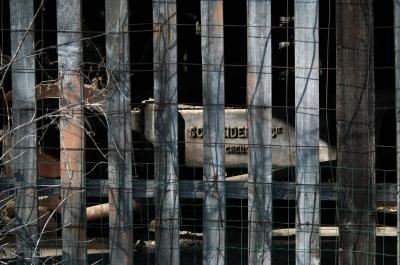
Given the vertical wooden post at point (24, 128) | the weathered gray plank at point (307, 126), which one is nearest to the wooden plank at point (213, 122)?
the weathered gray plank at point (307, 126)

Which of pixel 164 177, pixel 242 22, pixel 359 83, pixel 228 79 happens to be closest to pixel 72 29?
pixel 164 177

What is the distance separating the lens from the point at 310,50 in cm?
506

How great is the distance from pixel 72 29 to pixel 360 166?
2036 mm

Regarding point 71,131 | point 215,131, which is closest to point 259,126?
point 215,131

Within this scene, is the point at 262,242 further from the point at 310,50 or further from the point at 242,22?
the point at 242,22

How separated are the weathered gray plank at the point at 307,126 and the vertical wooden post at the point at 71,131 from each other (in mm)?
1383

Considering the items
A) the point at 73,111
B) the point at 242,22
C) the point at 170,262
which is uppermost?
the point at 242,22

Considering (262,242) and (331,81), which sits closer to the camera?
(262,242)

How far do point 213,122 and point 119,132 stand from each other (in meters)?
0.61

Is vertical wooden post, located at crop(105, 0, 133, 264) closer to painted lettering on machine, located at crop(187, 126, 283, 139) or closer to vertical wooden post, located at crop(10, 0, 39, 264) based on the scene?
vertical wooden post, located at crop(10, 0, 39, 264)

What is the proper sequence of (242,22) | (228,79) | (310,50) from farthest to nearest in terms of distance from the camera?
(242,22), (228,79), (310,50)

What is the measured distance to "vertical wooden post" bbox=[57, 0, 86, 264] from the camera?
5148mm

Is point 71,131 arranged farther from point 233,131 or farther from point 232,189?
point 233,131

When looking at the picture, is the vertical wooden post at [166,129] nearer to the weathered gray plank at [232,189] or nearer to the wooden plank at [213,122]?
the weathered gray plank at [232,189]
